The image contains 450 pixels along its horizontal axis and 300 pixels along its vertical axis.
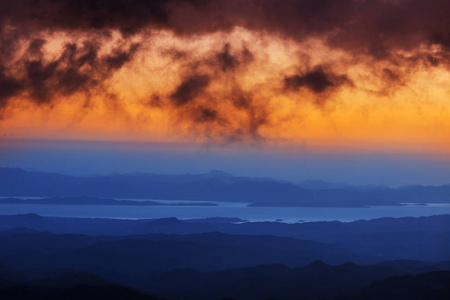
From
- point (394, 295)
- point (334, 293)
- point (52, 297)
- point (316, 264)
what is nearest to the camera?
point (52, 297)

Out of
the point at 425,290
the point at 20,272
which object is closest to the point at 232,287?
the point at 425,290

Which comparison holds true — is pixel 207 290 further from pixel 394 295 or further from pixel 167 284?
pixel 394 295

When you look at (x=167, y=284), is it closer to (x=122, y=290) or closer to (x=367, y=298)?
(x=122, y=290)

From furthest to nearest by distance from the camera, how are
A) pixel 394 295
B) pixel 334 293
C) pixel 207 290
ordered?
1. pixel 207 290
2. pixel 334 293
3. pixel 394 295

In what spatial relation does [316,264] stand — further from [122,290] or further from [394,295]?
[122,290]

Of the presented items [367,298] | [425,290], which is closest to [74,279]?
[367,298]

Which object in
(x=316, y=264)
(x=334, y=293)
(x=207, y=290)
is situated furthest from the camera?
(x=316, y=264)

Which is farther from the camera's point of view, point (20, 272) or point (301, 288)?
point (20, 272)

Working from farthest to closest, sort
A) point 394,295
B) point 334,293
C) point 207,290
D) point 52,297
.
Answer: point 207,290 < point 334,293 < point 394,295 < point 52,297

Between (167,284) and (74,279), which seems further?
(167,284)
